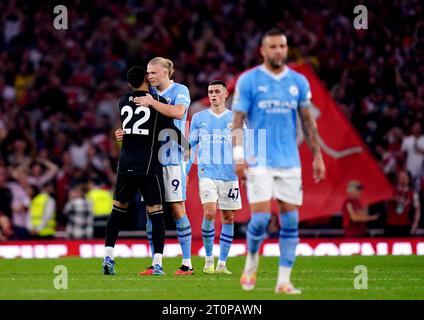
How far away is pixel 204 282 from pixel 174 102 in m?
2.93

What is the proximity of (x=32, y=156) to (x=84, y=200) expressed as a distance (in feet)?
9.00

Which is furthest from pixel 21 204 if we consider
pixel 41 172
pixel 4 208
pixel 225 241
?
pixel 225 241

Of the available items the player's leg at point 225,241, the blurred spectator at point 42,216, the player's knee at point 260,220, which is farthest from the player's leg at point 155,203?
the blurred spectator at point 42,216

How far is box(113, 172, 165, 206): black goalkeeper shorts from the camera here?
14.8m

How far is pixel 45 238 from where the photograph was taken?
23906mm

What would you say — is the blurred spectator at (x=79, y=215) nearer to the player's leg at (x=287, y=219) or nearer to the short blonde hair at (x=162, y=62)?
the short blonde hair at (x=162, y=62)

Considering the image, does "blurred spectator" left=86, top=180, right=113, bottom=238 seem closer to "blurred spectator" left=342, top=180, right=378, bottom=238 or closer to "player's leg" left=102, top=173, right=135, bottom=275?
"blurred spectator" left=342, top=180, right=378, bottom=238

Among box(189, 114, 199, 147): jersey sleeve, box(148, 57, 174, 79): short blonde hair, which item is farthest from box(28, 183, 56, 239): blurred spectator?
box(148, 57, 174, 79): short blonde hair

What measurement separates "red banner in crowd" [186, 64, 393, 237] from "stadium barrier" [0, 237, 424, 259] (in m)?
1.13

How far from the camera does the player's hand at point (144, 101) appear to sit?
14.6 meters

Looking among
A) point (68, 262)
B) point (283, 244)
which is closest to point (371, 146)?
point (68, 262)

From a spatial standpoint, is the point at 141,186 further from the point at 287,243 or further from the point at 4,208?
the point at 4,208

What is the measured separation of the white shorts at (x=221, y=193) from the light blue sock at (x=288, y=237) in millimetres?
4541

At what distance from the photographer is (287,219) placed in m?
11.9
